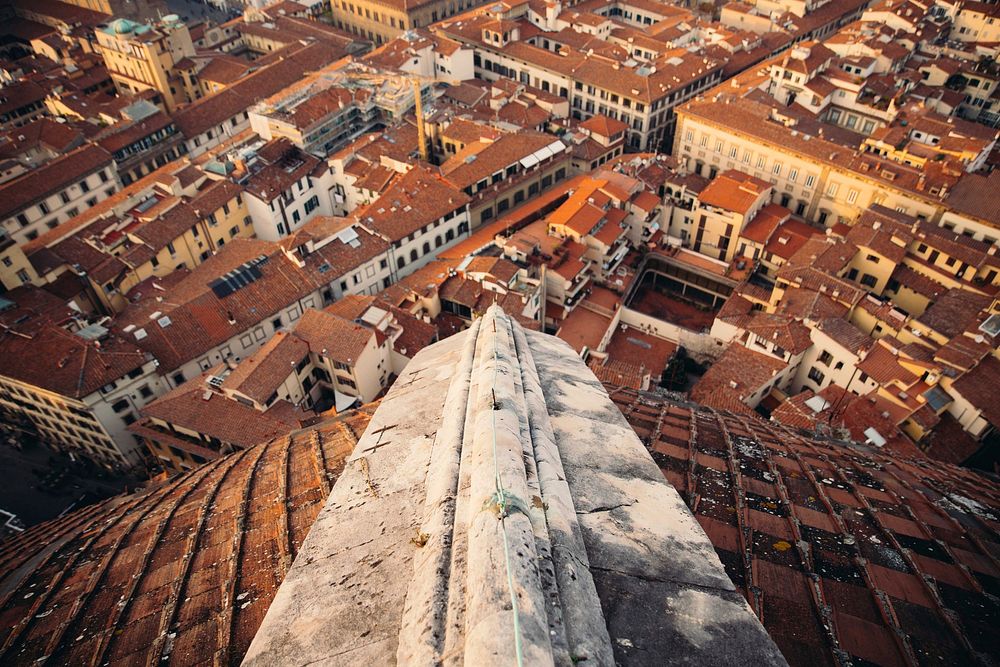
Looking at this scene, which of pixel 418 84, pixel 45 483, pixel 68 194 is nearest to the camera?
pixel 45 483

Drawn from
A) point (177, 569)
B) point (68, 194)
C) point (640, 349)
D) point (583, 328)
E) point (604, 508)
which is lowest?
point (640, 349)

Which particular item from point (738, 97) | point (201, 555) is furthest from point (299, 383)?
point (738, 97)

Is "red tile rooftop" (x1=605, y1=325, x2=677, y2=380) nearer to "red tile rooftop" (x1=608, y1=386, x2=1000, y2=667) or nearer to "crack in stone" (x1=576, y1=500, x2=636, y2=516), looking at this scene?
"red tile rooftop" (x1=608, y1=386, x2=1000, y2=667)

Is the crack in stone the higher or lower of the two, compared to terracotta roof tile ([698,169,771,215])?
higher

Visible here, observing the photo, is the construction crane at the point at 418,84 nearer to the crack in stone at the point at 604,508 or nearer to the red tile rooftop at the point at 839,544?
the red tile rooftop at the point at 839,544

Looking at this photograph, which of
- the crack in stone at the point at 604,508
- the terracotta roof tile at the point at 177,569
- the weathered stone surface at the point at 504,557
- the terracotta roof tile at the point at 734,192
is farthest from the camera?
the terracotta roof tile at the point at 734,192

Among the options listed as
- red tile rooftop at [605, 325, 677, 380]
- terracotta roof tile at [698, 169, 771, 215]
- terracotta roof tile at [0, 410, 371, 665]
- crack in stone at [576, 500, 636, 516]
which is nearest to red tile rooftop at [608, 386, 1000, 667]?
crack in stone at [576, 500, 636, 516]

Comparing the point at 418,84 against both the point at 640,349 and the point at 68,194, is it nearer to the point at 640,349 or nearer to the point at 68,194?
the point at 640,349

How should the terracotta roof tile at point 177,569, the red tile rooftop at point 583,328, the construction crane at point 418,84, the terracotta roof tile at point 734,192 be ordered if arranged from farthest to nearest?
1. the construction crane at point 418,84
2. the terracotta roof tile at point 734,192
3. the red tile rooftop at point 583,328
4. the terracotta roof tile at point 177,569

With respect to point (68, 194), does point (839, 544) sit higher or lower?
higher

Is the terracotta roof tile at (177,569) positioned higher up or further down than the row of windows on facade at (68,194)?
higher up

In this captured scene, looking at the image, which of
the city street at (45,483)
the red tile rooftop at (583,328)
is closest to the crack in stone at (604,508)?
the red tile rooftop at (583,328)

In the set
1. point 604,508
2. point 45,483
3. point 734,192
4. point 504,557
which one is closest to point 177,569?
point 504,557
